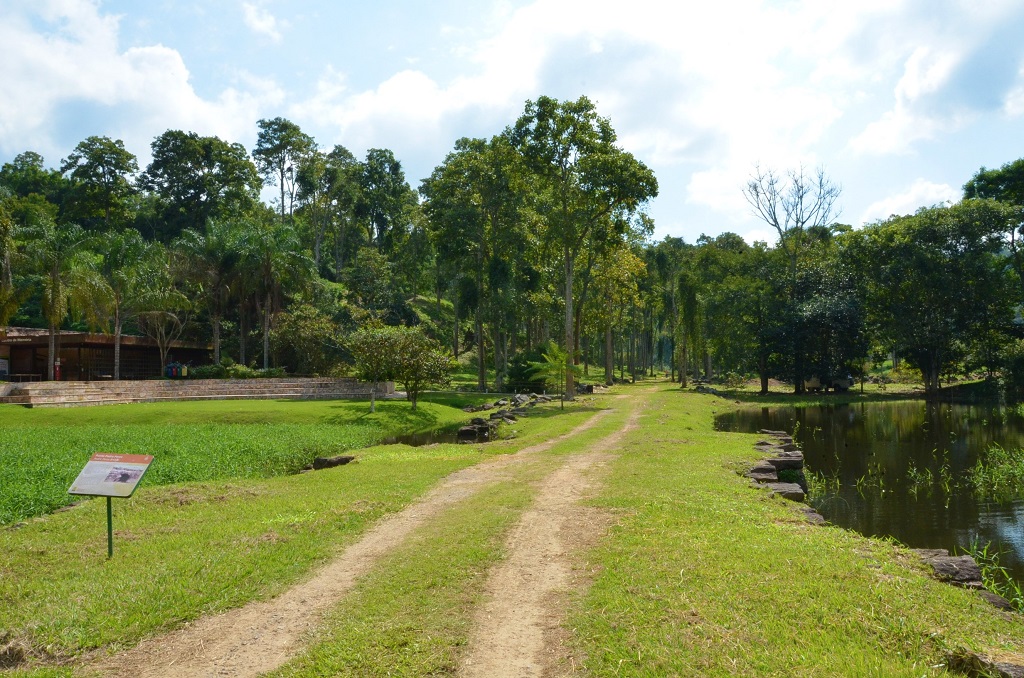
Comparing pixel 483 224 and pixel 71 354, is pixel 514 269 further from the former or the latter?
pixel 71 354

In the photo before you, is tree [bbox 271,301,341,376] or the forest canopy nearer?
the forest canopy

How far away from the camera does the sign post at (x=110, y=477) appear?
320 inches

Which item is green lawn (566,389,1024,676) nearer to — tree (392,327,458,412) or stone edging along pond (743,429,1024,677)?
stone edging along pond (743,429,1024,677)

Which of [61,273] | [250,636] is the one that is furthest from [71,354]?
[250,636]

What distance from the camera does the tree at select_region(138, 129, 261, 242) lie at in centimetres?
5978

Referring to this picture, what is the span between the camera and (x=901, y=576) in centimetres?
731

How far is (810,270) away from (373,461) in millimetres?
45645

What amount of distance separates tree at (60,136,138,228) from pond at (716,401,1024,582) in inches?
2219

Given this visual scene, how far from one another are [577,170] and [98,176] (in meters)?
46.4

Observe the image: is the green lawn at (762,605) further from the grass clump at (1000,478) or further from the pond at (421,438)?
the pond at (421,438)

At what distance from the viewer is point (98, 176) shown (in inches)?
2307

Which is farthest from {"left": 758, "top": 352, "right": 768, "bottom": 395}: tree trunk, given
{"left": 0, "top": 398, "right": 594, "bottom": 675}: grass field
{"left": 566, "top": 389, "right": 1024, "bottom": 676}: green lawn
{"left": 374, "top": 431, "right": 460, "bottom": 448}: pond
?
{"left": 566, "top": 389, "right": 1024, "bottom": 676}: green lawn

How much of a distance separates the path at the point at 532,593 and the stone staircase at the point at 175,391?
28.3m

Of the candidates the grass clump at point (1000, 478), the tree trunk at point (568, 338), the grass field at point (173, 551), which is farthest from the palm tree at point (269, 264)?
the grass clump at point (1000, 478)
